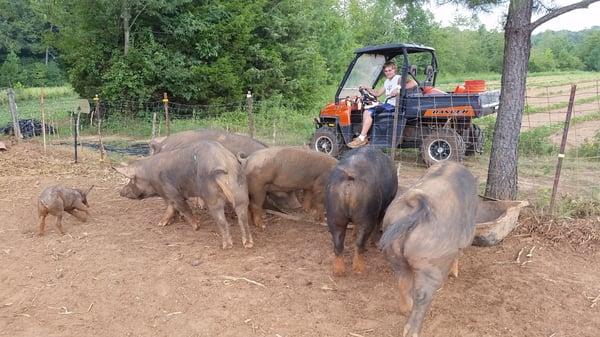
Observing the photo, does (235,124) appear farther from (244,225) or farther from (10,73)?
(10,73)

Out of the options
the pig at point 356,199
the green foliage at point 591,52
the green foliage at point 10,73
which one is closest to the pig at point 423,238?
the pig at point 356,199

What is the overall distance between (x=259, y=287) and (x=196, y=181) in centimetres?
183

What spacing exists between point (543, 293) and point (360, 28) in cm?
3896

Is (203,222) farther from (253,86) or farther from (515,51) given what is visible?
(253,86)

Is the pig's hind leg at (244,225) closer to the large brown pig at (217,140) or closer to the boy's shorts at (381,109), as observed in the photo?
the large brown pig at (217,140)

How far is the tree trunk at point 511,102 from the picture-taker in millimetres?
5984

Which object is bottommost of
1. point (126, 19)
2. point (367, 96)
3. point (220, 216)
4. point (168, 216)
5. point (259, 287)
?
point (259, 287)

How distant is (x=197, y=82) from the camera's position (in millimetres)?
18406

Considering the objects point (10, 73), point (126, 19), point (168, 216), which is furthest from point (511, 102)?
point (10, 73)

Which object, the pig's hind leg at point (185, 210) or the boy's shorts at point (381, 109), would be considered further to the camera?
the boy's shorts at point (381, 109)

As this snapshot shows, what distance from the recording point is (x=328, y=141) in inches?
427

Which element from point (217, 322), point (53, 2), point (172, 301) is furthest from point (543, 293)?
point (53, 2)

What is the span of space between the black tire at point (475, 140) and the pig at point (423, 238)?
6.03 metres

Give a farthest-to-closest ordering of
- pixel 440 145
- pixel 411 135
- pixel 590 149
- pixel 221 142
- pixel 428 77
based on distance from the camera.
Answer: pixel 428 77, pixel 590 149, pixel 411 135, pixel 440 145, pixel 221 142
